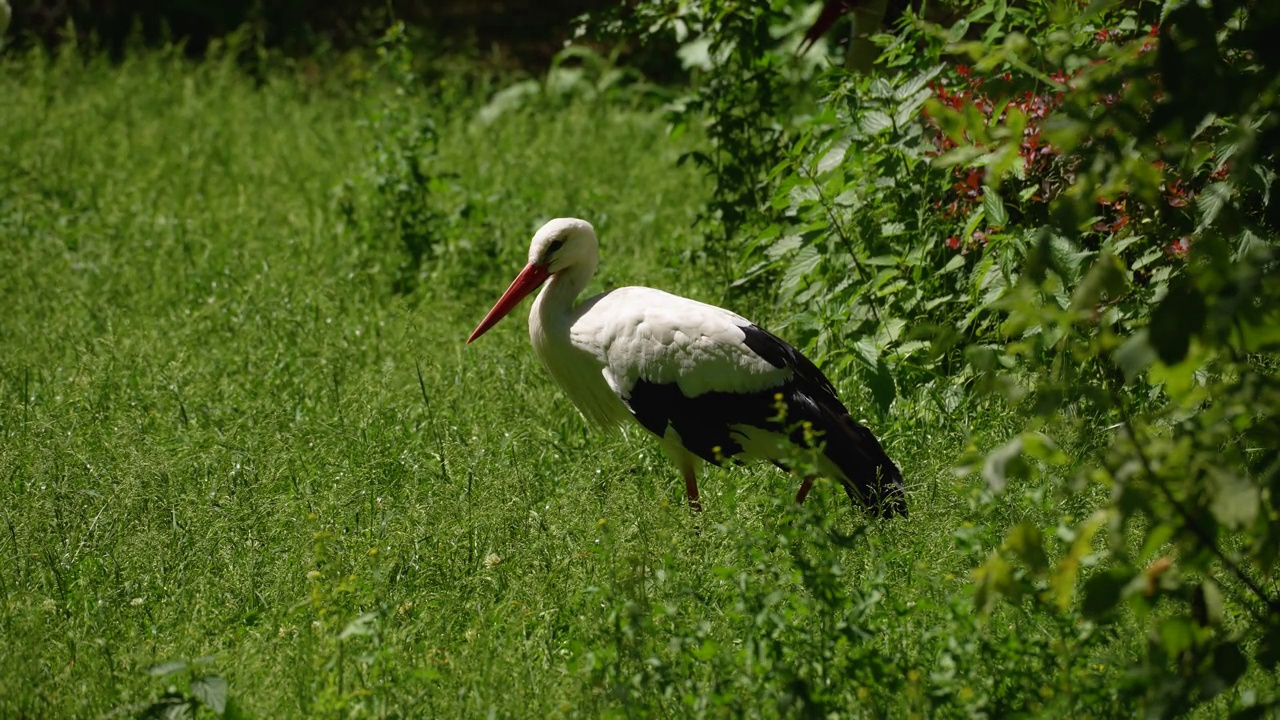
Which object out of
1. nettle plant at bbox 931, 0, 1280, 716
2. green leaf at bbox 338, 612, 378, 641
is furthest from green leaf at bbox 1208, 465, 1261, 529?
green leaf at bbox 338, 612, 378, 641

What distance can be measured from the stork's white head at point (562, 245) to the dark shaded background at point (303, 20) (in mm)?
5915

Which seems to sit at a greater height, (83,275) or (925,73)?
(925,73)

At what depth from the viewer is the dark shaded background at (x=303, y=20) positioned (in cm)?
977

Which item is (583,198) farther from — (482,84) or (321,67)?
(321,67)

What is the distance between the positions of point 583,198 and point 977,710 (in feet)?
15.1

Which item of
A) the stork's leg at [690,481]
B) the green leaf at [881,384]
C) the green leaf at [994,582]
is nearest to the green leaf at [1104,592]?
the green leaf at [994,582]

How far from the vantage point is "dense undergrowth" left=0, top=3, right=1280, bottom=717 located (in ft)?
6.52

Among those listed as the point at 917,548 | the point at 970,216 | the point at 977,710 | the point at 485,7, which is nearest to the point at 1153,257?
the point at 970,216

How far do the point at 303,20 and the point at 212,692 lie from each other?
8.48 metres

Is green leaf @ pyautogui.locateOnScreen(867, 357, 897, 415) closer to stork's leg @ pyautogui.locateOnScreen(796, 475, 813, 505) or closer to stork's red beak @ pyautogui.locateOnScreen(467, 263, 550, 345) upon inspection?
stork's leg @ pyautogui.locateOnScreen(796, 475, 813, 505)

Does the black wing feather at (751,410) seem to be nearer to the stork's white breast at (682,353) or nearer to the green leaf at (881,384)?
the stork's white breast at (682,353)

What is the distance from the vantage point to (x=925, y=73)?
3988 millimetres

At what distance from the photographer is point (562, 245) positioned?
4102 mm

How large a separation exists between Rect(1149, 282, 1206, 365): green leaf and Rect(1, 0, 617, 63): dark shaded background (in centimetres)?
834
